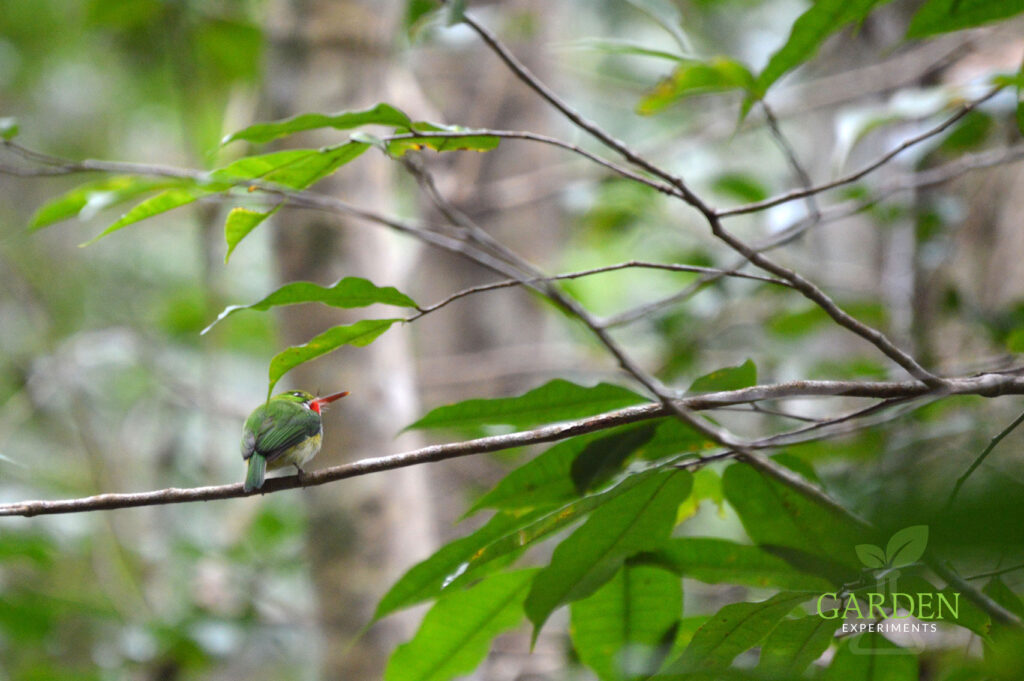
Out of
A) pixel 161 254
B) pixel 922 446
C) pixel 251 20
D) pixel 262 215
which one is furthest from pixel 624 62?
pixel 262 215

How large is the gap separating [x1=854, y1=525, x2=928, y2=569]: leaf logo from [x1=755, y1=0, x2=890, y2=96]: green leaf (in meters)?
0.78

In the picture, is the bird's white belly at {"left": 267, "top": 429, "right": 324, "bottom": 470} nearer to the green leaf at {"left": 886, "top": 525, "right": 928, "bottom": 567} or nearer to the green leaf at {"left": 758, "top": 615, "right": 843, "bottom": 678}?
the green leaf at {"left": 758, "top": 615, "right": 843, "bottom": 678}

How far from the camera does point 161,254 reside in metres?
7.14

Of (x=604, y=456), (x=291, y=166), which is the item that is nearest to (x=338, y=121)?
(x=291, y=166)

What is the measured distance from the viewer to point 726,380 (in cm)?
109

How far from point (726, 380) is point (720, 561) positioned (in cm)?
24

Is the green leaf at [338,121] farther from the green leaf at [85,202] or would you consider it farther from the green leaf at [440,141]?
the green leaf at [85,202]

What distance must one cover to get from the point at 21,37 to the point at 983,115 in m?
5.45

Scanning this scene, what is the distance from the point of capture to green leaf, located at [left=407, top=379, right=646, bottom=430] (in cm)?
107

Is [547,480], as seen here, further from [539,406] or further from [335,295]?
[335,295]

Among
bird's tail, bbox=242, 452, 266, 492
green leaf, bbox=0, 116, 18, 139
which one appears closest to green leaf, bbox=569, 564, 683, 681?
bird's tail, bbox=242, 452, 266, 492

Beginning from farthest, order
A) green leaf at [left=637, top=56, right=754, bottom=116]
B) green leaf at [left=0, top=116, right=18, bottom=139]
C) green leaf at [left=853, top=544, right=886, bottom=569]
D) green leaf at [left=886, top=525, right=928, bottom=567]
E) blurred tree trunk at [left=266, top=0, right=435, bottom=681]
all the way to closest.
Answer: blurred tree trunk at [left=266, top=0, right=435, bottom=681]
green leaf at [left=0, top=116, right=18, bottom=139]
green leaf at [left=637, top=56, right=754, bottom=116]
green leaf at [left=853, top=544, right=886, bottom=569]
green leaf at [left=886, top=525, right=928, bottom=567]

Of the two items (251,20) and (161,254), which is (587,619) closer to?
(251,20)

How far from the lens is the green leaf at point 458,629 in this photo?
115 cm
